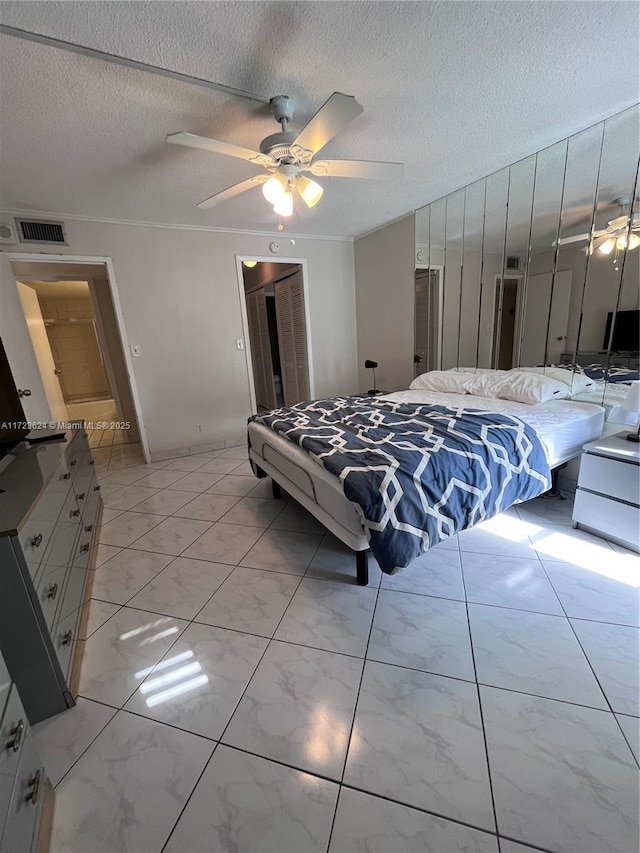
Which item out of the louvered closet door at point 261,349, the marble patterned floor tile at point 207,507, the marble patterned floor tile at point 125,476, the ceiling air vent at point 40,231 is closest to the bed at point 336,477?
the marble patterned floor tile at point 207,507

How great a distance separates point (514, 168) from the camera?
106 inches

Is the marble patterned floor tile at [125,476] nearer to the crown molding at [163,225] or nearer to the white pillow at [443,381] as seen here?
the crown molding at [163,225]

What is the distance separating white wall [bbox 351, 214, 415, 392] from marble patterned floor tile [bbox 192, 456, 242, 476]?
2.19 metres

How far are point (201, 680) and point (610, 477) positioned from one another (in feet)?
7.83

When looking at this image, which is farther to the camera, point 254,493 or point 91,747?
point 254,493

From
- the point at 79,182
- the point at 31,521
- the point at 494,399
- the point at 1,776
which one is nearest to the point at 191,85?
the point at 79,182

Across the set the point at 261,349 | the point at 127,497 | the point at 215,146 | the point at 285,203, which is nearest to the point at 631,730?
the point at 285,203

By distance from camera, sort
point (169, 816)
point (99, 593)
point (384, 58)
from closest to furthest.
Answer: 1. point (169, 816)
2. point (384, 58)
3. point (99, 593)

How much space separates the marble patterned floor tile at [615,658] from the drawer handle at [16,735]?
185 centimetres

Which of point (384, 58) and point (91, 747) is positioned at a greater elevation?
point (384, 58)

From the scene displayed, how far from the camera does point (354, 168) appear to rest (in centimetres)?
195

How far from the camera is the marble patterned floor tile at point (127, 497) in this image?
296 cm

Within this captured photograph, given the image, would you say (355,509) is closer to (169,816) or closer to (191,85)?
(169,816)

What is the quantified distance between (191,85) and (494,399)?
2809mm
